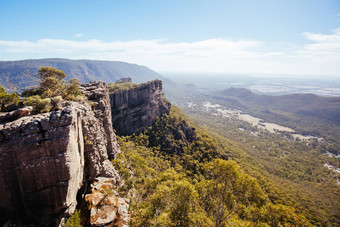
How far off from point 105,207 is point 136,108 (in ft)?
186

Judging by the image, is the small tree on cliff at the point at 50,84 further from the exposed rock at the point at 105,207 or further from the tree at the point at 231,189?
the tree at the point at 231,189

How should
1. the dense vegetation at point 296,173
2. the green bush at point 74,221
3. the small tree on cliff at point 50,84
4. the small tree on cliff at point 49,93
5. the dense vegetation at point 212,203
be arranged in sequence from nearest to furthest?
the green bush at point 74,221 < the small tree on cliff at point 49,93 < the dense vegetation at point 212,203 < the small tree on cliff at point 50,84 < the dense vegetation at point 296,173

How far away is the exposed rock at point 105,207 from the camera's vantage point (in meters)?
18.2

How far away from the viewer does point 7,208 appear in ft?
48.5

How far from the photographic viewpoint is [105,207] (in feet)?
64.4

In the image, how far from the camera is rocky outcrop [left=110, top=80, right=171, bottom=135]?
217 ft

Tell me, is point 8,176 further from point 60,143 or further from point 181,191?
point 181,191

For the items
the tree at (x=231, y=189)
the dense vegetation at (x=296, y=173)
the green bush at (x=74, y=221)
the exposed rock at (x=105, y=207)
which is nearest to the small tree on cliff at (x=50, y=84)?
the exposed rock at (x=105, y=207)

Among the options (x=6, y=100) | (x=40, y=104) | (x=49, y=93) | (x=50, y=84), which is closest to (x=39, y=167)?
(x=40, y=104)

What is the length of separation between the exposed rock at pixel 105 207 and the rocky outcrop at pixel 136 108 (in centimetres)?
4543

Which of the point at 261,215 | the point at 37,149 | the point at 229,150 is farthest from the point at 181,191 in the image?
the point at 229,150

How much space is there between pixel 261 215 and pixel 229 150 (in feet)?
243

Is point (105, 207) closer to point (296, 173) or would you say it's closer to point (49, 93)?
point (49, 93)

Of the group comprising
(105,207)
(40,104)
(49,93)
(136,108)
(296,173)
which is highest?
(49,93)
